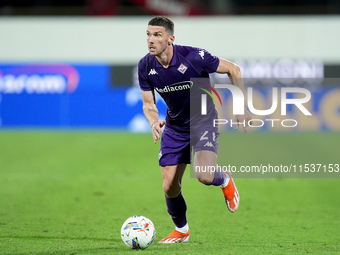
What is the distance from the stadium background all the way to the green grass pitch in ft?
0.14

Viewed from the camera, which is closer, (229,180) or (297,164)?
(229,180)

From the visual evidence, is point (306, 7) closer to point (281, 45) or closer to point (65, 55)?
point (281, 45)

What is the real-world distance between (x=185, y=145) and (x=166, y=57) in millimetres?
970

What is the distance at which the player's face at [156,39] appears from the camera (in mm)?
6512

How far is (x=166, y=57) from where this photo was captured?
21.9 ft

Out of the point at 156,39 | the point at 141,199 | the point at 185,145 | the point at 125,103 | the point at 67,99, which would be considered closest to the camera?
the point at 156,39

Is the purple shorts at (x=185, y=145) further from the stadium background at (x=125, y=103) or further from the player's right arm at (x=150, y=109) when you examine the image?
the stadium background at (x=125, y=103)

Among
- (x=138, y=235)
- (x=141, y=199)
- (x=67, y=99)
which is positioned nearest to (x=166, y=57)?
(x=138, y=235)

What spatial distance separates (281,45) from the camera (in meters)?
21.0

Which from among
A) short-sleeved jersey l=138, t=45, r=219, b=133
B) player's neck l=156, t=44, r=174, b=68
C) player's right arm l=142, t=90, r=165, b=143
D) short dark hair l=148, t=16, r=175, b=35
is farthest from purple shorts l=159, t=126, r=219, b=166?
short dark hair l=148, t=16, r=175, b=35

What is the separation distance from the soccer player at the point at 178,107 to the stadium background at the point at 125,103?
2009 millimetres

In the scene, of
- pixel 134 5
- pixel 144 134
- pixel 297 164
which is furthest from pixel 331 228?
pixel 134 5

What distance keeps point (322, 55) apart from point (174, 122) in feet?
49.0

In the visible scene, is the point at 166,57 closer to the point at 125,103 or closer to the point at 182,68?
the point at 182,68
